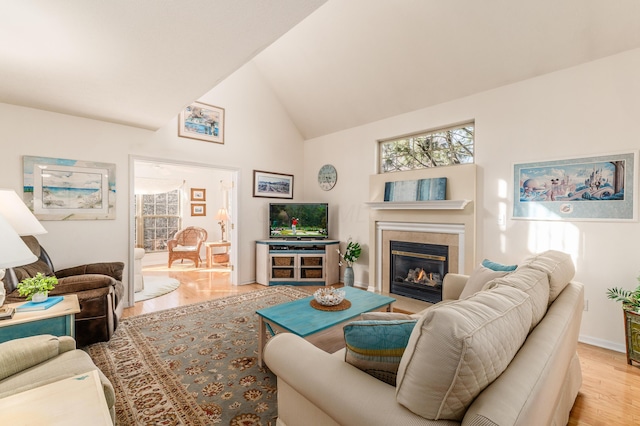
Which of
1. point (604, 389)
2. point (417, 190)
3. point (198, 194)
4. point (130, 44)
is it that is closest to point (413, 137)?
point (417, 190)

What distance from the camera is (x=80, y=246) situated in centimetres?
347

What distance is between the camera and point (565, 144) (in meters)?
2.92

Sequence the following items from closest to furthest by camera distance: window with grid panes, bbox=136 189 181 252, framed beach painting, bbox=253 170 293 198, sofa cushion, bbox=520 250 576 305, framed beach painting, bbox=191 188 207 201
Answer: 1. sofa cushion, bbox=520 250 576 305
2. framed beach painting, bbox=253 170 293 198
3. window with grid panes, bbox=136 189 181 252
4. framed beach painting, bbox=191 188 207 201

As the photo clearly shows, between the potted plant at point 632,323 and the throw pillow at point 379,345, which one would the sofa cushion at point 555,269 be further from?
the potted plant at point 632,323

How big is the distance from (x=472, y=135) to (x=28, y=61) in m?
4.31

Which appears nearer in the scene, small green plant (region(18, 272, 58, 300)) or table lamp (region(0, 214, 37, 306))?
table lamp (region(0, 214, 37, 306))

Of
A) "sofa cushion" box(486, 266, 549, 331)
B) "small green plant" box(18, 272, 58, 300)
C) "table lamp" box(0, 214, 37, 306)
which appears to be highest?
"table lamp" box(0, 214, 37, 306)

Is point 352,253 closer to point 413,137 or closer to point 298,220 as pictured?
point 298,220

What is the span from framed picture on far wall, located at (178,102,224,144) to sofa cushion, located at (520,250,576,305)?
170 inches

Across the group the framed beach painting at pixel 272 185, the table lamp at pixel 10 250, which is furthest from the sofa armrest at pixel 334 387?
the framed beach painting at pixel 272 185

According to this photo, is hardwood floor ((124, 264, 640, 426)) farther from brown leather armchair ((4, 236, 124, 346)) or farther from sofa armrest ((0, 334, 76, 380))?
sofa armrest ((0, 334, 76, 380))

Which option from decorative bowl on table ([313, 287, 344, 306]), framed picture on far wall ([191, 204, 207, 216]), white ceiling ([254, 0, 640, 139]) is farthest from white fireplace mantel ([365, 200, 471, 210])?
framed picture on far wall ([191, 204, 207, 216])

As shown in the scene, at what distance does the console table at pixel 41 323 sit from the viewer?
1852mm

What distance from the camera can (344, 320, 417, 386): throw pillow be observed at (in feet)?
3.46
